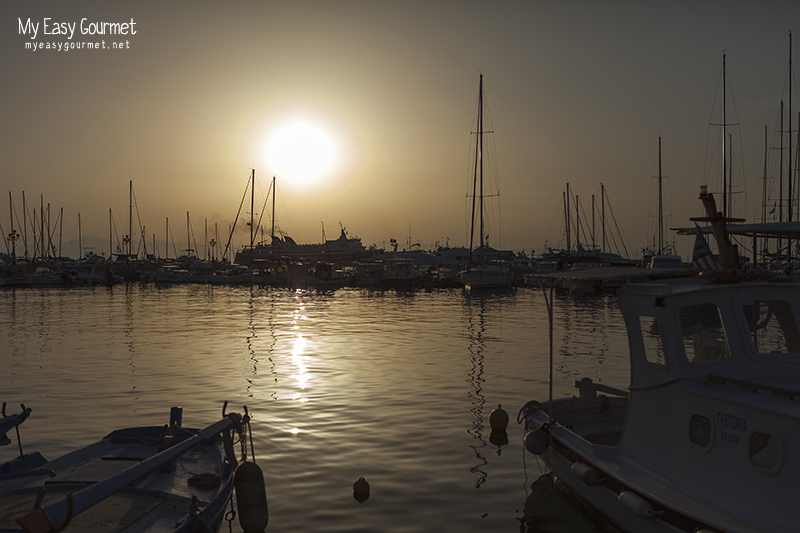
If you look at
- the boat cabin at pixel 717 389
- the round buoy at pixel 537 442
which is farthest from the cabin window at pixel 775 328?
the round buoy at pixel 537 442

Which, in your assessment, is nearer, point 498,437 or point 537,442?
point 537,442

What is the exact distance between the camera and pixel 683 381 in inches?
293

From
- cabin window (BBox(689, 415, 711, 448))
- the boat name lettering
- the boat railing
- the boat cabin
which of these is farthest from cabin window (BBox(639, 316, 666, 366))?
the boat railing

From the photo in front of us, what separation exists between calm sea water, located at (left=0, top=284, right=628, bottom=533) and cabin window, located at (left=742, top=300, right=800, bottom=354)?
14.4 ft

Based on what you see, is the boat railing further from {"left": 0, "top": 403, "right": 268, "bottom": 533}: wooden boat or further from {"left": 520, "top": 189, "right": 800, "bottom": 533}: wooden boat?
{"left": 0, "top": 403, "right": 268, "bottom": 533}: wooden boat

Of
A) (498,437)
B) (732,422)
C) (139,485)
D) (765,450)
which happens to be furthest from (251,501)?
(765,450)

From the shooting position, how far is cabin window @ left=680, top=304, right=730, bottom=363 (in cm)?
739

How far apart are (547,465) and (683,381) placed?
148 inches

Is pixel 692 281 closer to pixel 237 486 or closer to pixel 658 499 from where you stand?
pixel 658 499

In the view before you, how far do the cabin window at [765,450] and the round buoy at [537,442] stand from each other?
3.65 metres

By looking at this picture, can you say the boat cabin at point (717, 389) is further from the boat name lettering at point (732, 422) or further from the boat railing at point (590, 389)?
the boat railing at point (590, 389)

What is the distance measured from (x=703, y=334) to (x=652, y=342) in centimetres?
66

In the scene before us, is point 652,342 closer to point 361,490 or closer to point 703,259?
point 703,259

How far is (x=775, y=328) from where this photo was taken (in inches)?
297
